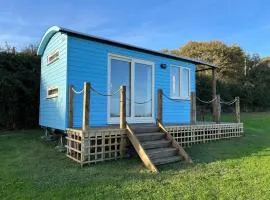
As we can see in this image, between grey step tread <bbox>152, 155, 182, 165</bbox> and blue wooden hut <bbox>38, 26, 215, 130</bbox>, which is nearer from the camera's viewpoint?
grey step tread <bbox>152, 155, 182, 165</bbox>

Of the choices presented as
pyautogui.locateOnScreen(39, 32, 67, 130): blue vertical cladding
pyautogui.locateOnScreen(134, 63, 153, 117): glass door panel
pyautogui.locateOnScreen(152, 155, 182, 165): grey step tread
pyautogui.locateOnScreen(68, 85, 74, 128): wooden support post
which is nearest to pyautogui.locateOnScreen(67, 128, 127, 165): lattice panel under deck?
pyautogui.locateOnScreen(68, 85, 74, 128): wooden support post

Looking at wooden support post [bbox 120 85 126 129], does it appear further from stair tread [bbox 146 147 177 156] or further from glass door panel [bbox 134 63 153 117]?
glass door panel [bbox 134 63 153 117]

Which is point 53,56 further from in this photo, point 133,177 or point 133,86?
point 133,177

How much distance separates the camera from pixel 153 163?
641 centimetres

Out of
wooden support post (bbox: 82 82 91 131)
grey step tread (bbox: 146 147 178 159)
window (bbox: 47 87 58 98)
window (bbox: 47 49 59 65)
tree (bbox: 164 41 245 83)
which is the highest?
tree (bbox: 164 41 245 83)

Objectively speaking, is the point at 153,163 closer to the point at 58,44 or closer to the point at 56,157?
the point at 56,157

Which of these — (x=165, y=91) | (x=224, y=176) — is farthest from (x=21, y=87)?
(x=224, y=176)

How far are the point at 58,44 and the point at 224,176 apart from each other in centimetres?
606

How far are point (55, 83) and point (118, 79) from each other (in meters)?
1.96

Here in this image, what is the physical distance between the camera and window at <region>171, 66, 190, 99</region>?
1102 cm

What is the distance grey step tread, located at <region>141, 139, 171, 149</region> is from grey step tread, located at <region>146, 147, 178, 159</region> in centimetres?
13

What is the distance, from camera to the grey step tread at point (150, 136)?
7.38 metres

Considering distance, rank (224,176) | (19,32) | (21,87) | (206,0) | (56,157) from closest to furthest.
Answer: (224,176) → (56,157) → (21,87) → (206,0) → (19,32)

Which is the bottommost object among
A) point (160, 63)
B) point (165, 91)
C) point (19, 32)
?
point (165, 91)
